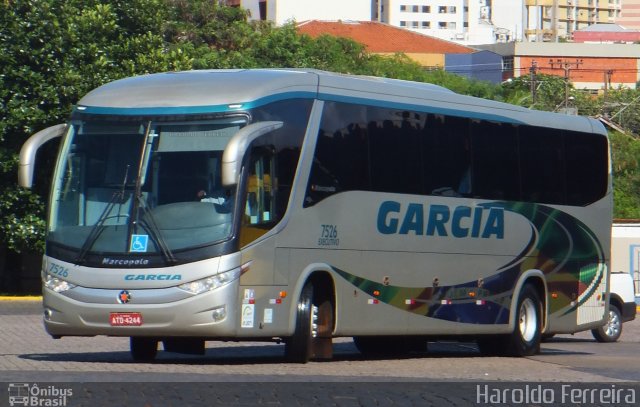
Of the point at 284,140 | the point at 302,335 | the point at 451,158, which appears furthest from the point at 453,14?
the point at 302,335

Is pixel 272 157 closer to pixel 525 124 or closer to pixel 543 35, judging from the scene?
pixel 525 124

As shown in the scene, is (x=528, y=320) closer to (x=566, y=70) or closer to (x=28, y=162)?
(x=28, y=162)

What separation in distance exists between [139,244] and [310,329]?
224cm

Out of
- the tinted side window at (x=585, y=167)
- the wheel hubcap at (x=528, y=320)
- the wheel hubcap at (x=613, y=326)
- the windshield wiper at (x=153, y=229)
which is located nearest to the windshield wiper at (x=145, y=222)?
the windshield wiper at (x=153, y=229)

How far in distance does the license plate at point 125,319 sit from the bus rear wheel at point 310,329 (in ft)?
6.11

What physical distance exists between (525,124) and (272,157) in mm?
A: 6258

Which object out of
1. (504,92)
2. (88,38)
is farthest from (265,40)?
(504,92)

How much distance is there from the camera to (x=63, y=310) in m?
15.1

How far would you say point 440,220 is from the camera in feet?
60.2

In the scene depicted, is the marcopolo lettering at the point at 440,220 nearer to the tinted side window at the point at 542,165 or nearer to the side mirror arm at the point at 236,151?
the tinted side window at the point at 542,165

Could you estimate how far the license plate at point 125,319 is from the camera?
14.8 metres

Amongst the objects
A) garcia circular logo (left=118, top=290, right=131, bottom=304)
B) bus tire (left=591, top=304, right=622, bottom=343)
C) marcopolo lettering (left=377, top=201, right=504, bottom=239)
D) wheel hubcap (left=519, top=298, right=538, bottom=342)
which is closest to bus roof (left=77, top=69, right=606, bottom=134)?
marcopolo lettering (left=377, top=201, right=504, bottom=239)

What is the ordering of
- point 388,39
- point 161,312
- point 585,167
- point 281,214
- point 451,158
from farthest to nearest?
point 388,39
point 585,167
point 451,158
point 281,214
point 161,312
